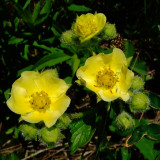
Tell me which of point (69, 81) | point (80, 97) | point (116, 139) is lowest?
point (116, 139)

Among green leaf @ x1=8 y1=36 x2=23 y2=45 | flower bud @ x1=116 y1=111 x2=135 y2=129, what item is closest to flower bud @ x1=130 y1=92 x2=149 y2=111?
flower bud @ x1=116 y1=111 x2=135 y2=129

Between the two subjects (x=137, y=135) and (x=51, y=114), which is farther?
(x=137, y=135)

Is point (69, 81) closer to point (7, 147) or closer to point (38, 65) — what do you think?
point (38, 65)

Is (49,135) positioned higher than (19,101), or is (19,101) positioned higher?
(19,101)

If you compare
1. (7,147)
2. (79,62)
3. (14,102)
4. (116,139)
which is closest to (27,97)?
(14,102)

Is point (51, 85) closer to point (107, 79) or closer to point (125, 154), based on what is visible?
point (107, 79)

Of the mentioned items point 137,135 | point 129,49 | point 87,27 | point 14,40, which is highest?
point 87,27

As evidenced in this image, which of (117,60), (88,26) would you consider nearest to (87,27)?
(88,26)

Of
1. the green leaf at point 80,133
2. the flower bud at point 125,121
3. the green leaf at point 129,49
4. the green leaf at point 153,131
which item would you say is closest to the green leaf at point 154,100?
the green leaf at point 153,131

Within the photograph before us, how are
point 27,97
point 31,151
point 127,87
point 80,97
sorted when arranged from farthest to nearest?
1. point 31,151
2. point 80,97
3. point 27,97
4. point 127,87
